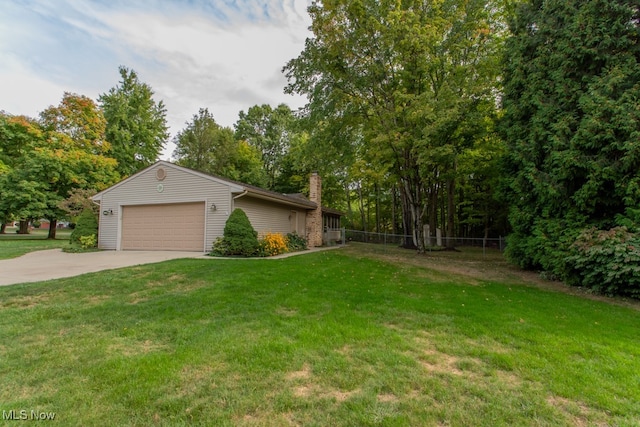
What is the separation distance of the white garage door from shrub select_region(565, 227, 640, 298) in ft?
37.8

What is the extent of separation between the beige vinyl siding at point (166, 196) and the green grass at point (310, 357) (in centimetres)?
586

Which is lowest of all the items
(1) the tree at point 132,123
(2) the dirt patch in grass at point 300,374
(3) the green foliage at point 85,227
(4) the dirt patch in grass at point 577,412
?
(4) the dirt patch in grass at point 577,412

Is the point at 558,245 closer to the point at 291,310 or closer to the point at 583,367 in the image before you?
the point at 583,367

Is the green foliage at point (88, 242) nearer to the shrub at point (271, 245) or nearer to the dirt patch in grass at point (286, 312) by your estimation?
the shrub at point (271, 245)

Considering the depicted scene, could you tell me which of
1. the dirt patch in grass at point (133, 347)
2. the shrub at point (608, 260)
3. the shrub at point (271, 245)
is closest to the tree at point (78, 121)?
the shrub at point (271, 245)

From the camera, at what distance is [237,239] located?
1066 centimetres

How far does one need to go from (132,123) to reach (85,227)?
48.2 ft

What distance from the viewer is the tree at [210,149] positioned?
86.1 ft

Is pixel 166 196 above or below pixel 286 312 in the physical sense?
above

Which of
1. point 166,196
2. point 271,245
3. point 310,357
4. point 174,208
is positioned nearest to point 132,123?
point 166,196

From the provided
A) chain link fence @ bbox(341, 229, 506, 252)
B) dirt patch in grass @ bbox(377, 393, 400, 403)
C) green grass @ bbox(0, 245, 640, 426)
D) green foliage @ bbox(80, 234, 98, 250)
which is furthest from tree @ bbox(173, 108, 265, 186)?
dirt patch in grass @ bbox(377, 393, 400, 403)

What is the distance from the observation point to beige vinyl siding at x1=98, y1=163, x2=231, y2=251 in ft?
37.6

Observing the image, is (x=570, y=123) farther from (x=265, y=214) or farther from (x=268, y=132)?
(x=268, y=132)

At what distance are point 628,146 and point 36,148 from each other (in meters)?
26.1
